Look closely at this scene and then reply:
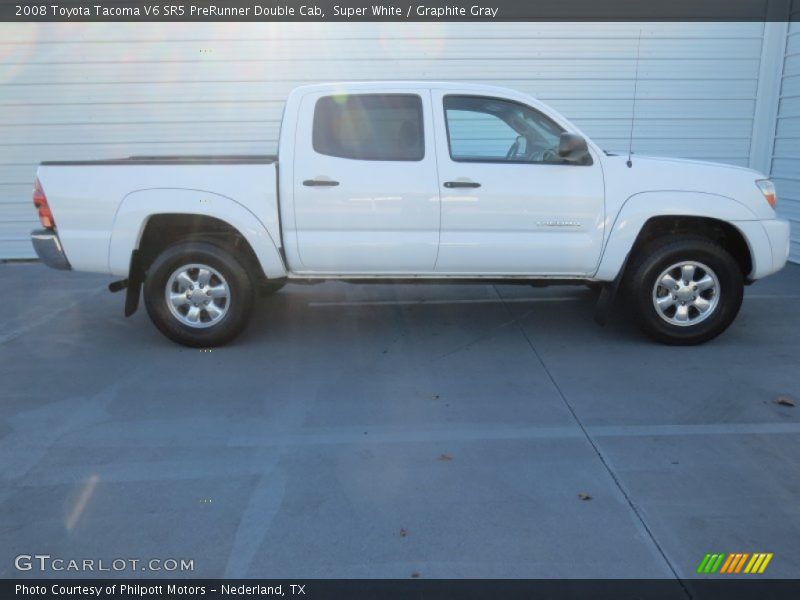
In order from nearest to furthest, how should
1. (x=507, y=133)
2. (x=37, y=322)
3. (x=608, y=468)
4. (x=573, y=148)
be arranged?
(x=608, y=468)
(x=573, y=148)
(x=507, y=133)
(x=37, y=322)

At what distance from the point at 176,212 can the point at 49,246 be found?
1020 mm

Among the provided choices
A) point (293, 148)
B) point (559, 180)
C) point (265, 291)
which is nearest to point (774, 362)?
point (559, 180)

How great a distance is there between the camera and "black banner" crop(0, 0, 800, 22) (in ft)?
29.1

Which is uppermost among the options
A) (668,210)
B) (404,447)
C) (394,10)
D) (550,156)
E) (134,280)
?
A: (394,10)

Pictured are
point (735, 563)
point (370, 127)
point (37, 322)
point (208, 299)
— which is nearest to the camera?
point (735, 563)

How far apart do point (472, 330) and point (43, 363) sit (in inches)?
137

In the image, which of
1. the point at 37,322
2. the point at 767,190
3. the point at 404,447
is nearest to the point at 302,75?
the point at 37,322

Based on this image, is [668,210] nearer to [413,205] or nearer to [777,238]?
[777,238]

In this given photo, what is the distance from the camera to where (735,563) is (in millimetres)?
2738

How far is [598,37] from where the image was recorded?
897cm

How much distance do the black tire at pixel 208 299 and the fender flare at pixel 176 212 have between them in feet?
0.81

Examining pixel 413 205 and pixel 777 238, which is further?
pixel 777 238

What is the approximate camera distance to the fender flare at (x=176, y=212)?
197 inches
